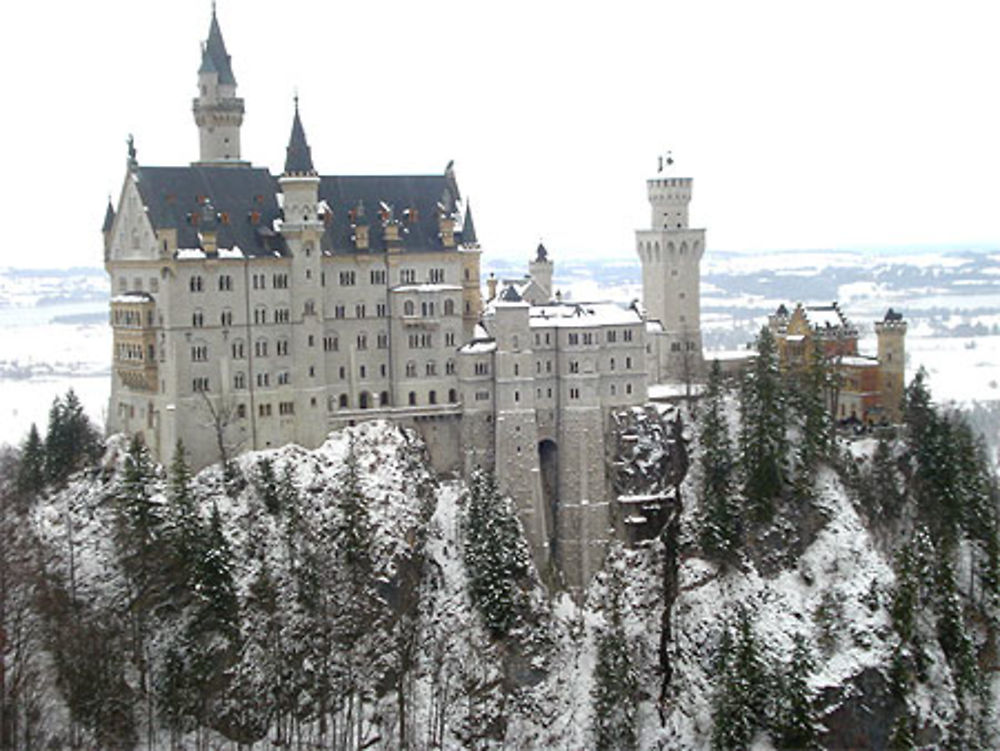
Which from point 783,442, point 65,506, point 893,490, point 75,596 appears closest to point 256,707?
point 75,596

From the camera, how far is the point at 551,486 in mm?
104375

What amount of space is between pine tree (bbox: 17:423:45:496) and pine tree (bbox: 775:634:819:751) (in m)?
47.9

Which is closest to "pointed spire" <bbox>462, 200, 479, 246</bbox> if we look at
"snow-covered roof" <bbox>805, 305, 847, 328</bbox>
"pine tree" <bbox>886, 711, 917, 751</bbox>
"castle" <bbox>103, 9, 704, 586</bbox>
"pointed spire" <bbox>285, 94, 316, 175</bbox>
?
"castle" <bbox>103, 9, 704, 586</bbox>

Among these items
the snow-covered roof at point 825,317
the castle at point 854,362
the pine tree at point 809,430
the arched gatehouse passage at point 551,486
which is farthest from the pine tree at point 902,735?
the snow-covered roof at point 825,317

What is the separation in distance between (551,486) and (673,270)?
20500mm

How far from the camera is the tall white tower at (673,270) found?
11325 cm

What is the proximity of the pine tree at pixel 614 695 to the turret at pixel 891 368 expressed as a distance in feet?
103

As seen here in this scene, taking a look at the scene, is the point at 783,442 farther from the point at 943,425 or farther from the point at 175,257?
the point at 175,257

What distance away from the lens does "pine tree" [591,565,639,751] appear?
9144 centimetres

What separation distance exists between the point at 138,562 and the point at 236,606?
21.5 feet

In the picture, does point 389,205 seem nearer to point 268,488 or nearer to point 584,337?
point 584,337

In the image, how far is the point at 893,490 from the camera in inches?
4158

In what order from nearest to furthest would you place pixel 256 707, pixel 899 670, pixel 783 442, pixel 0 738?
pixel 0 738
pixel 256 707
pixel 899 670
pixel 783 442

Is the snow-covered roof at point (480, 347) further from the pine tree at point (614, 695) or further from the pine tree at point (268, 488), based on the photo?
the pine tree at point (614, 695)
